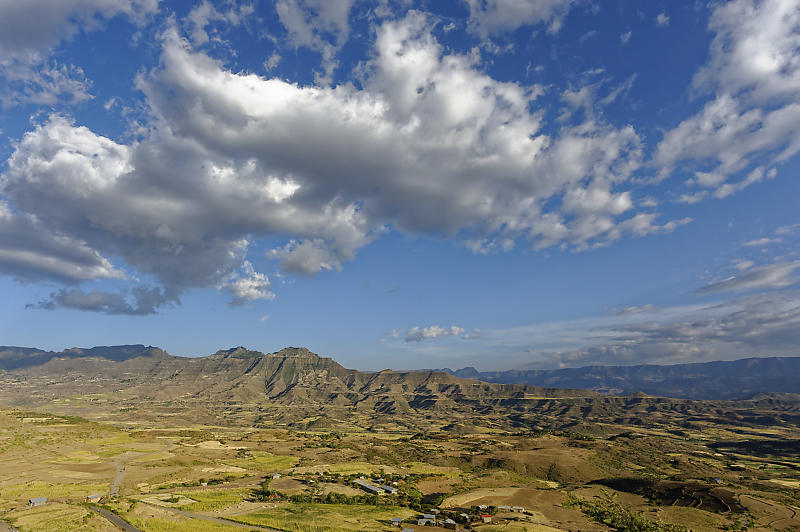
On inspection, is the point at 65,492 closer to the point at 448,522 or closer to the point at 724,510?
the point at 448,522

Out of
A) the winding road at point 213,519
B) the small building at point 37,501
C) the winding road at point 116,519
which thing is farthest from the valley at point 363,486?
the small building at point 37,501

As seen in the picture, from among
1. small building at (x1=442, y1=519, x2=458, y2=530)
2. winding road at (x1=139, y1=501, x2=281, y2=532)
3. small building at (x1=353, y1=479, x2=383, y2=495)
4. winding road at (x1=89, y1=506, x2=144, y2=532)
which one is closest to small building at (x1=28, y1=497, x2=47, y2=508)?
winding road at (x1=89, y1=506, x2=144, y2=532)

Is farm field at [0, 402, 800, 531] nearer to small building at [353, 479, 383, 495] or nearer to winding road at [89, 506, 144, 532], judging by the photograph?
winding road at [89, 506, 144, 532]

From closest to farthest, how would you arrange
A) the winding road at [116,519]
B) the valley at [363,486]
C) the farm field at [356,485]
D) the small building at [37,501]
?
the winding road at [116,519] → the small building at [37,501] → the valley at [363,486] → the farm field at [356,485]

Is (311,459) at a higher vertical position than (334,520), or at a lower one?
lower

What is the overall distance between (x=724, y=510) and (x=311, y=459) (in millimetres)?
129114

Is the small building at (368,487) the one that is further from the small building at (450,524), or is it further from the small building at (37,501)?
the small building at (37,501)

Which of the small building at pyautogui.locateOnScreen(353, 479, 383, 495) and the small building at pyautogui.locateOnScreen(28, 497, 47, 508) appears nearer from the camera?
the small building at pyautogui.locateOnScreen(28, 497, 47, 508)

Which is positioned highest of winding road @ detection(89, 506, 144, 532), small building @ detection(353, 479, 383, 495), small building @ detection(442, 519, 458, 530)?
winding road @ detection(89, 506, 144, 532)

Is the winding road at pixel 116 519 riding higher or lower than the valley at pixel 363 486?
higher

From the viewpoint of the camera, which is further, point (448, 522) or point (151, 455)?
point (151, 455)

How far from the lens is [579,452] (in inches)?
6240

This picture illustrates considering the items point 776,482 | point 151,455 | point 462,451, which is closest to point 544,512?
point 462,451

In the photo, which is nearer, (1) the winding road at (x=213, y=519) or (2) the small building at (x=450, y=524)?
(1) the winding road at (x=213, y=519)
